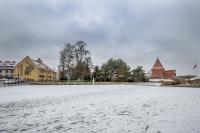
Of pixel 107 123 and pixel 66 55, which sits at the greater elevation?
pixel 66 55

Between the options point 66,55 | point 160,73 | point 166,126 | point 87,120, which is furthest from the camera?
point 160,73

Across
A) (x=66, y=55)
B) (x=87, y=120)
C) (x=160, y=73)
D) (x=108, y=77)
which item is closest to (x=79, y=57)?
(x=66, y=55)

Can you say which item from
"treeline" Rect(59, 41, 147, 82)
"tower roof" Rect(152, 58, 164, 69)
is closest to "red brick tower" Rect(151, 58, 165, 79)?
"tower roof" Rect(152, 58, 164, 69)

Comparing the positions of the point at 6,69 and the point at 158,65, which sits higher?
the point at 158,65

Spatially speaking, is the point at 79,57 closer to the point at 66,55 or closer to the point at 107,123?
the point at 66,55

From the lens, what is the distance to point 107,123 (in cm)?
1163

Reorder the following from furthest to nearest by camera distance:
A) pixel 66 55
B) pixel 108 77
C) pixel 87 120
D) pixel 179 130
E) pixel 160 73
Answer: pixel 160 73, pixel 108 77, pixel 66 55, pixel 87 120, pixel 179 130

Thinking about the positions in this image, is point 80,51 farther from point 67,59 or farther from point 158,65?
point 158,65

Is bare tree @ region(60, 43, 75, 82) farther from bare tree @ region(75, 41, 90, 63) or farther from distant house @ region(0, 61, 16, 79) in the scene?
distant house @ region(0, 61, 16, 79)

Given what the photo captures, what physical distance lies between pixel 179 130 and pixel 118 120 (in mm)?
3006

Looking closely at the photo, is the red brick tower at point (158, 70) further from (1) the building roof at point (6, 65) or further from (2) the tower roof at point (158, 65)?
(1) the building roof at point (6, 65)

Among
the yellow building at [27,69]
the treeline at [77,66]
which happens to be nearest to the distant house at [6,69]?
the yellow building at [27,69]

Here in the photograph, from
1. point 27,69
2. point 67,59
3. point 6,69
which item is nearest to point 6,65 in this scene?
point 6,69

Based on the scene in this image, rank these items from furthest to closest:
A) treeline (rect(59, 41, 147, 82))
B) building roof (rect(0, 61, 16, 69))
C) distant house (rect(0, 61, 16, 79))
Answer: building roof (rect(0, 61, 16, 69)) < distant house (rect(0, 61, 16, 79)) < treeline (rect(59, 41, 147, 82))
